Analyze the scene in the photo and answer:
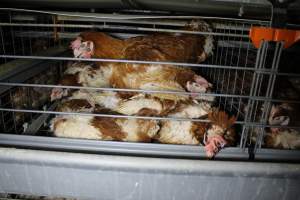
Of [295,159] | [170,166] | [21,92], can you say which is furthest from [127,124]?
[21,92]

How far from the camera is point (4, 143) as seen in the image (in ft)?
3.40

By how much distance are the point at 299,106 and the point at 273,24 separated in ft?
2.48

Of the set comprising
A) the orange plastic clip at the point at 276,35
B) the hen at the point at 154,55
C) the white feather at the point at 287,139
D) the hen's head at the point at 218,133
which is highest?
the orange plastic clip at the point at 276,35

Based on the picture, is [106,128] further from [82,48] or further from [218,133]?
[82,48]

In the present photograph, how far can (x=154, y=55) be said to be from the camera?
1.57 metres

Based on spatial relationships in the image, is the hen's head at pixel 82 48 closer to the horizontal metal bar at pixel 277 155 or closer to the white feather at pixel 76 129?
the white feather at pixel 76 129

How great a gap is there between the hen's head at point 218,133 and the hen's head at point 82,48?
90cm

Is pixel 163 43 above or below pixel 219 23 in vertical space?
below

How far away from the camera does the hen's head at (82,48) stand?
1.65 metres

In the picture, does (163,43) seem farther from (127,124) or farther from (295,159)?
(295,159)

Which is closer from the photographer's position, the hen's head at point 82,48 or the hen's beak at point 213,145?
the hen's beak at point 213,145

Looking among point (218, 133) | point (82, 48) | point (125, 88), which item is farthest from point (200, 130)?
point (82, 48)

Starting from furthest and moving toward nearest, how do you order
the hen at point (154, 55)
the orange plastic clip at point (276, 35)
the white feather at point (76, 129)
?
1. the hen at point (154, 55)
2. the white feather at point (76, 129)
3. the orange plastic clip at point (276, 35)

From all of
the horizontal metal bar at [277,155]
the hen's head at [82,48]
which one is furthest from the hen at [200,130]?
the hen's head at [82,48]
